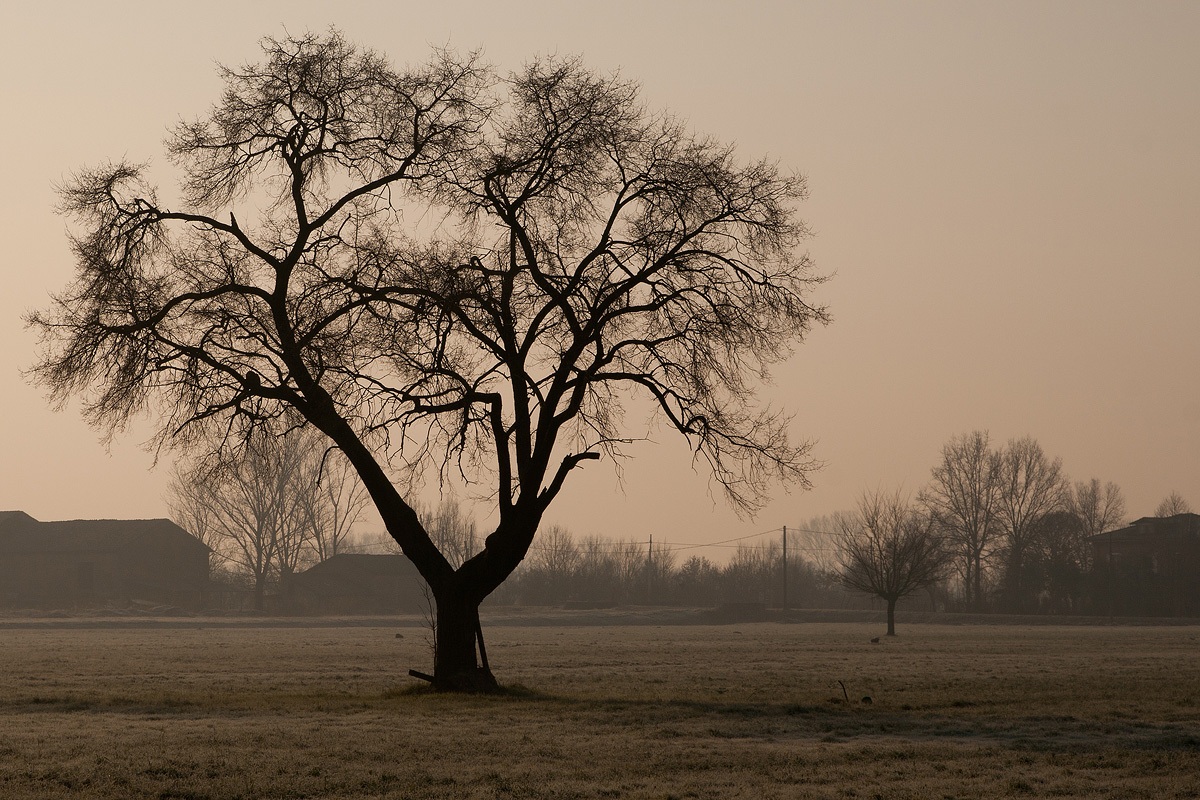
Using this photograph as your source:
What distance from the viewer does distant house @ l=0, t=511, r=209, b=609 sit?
109 m

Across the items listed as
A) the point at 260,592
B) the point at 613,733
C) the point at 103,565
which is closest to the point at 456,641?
the point at 613,733

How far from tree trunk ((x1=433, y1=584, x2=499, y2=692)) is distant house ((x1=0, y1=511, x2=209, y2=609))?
9265cm

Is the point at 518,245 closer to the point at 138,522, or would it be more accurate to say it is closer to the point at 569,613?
the point at 569,613

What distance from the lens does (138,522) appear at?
11381cm

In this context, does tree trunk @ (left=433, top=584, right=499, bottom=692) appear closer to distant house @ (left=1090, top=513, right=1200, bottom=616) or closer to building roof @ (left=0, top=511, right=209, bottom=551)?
distant house @ (left=1090, top=513, right=1200, bottom=616)

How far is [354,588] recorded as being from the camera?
112562mm

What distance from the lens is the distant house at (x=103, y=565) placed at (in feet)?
357

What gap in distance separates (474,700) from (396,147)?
10.2 m

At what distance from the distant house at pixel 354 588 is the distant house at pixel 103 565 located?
924 cm

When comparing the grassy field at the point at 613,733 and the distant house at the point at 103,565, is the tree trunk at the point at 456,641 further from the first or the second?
the distant house at the point at 103,565

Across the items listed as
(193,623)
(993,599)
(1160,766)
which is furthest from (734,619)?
(1160,766)

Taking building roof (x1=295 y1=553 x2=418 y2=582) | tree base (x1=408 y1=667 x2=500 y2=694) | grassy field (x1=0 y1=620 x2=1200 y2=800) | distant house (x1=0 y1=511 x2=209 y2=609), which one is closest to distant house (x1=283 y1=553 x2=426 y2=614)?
building roof (x1=295 y1=553 x2=418 y2=582)

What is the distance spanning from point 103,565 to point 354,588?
21863 mm

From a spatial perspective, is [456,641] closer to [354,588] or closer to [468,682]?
[468,682]
